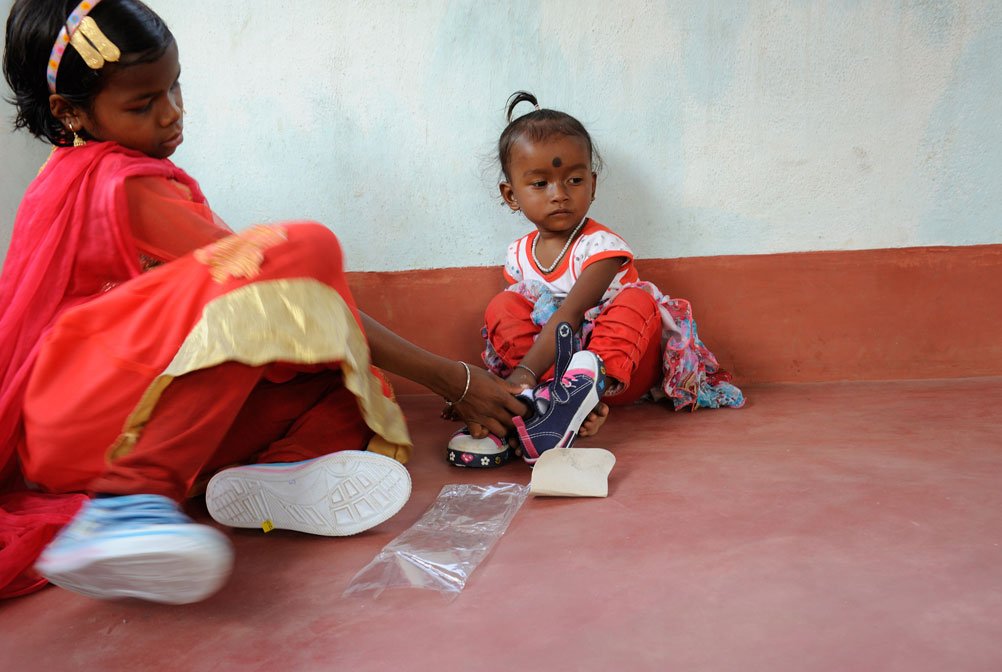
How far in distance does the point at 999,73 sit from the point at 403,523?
171cm

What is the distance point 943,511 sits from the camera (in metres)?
1.15


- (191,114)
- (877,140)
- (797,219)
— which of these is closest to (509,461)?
(797,219)

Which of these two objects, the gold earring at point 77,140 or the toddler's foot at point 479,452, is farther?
the toddler's foot at point 479,452

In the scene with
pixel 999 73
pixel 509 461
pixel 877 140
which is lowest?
pixel 509 461

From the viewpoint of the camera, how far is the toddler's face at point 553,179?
184 cm

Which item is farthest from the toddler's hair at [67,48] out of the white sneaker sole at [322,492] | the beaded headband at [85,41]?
the white sneaker sole at [322,492]

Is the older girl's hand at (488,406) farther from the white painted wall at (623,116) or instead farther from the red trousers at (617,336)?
the white painted wall at (623,116)

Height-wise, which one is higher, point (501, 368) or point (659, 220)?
point (659, 220)

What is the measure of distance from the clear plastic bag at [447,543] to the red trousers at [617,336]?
407 millimetres

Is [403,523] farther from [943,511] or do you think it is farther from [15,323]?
[943,511]

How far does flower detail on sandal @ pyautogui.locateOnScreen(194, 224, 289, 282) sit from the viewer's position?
1.05m

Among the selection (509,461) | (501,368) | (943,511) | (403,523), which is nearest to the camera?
(943,511)

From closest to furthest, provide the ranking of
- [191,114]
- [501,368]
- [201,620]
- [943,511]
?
[201,620] → [943,511] → [501,368] → [191,114]

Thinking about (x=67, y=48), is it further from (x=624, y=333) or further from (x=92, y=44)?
(x=624, y=333)
